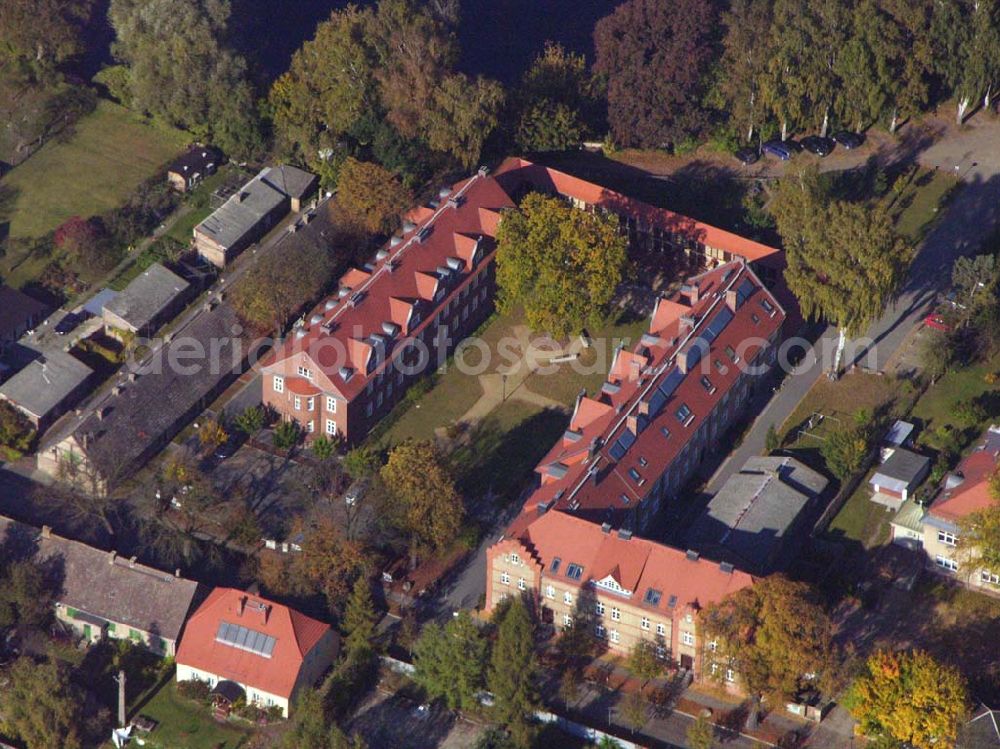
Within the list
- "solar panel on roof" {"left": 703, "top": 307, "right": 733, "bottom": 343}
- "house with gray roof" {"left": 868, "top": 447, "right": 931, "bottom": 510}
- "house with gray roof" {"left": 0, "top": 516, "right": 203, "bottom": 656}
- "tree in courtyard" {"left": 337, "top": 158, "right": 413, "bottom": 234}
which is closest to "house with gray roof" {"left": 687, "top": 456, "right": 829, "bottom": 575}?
"house with gray roof" {"left": 868, "top": 447, "right": 931, "bottom": 510}

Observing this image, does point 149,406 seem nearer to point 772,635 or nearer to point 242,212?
point 242,212

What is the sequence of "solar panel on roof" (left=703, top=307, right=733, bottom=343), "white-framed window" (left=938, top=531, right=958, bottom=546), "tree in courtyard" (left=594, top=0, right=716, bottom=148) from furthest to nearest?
"tree in courtyard" (left=594, top=0, right=716, bottom=148) < "solar panel on roof" (left=703, top=307, right=733, bottom=343) < "white-framed window" (left=938, top=531, right=958, bottom=546)

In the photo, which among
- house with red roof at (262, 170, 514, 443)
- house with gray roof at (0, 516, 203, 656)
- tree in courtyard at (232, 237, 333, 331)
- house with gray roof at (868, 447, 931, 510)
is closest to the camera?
house with gray roof at (0, 516, 203, 656)

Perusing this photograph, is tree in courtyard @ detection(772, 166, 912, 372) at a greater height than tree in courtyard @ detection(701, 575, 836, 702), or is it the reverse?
tree in courtyard @ detection(772, 166, 912, 372)

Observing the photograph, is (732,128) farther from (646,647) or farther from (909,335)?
(646,647)

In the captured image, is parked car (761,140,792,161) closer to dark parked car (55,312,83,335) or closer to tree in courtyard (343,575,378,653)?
dark parked car (55,312,83,335)

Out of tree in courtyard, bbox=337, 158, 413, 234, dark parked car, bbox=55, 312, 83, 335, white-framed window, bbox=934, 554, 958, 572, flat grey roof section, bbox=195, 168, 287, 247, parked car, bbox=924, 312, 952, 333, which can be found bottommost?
white-framed window, bbox=934, 554, 958, 572

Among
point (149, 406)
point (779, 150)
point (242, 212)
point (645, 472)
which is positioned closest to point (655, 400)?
point (645, 472)
